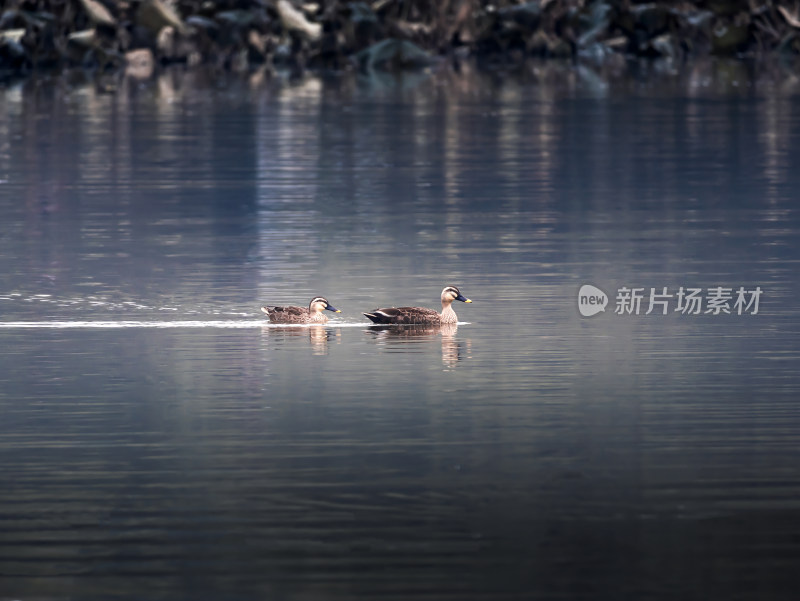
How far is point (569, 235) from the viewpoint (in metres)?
17.3

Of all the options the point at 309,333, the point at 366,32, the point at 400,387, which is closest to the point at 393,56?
the point at 366,32

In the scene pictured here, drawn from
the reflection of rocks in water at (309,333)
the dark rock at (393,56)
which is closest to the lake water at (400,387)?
the reflection of rocks in water at (309,333)

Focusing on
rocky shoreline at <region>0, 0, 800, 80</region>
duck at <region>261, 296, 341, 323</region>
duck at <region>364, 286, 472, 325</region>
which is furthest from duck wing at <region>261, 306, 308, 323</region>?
rocky shoreline at <region>0, 0, 800, 80</region>

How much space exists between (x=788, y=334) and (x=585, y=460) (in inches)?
140

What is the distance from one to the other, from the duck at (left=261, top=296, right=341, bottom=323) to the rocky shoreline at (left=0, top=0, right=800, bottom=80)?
127ft

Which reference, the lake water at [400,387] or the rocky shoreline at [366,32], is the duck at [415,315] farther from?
the rocky shoreline at [366,32]

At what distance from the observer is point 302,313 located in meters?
12.7

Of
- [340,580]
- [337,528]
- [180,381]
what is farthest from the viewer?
[180,381]

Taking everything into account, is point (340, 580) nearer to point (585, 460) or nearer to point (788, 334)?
point (585, 460)

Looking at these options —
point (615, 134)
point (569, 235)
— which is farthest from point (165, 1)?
point (569, 235)

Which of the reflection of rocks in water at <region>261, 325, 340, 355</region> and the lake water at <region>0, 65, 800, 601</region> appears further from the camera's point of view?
the reflection of rocks in water at <region>261, 325, 340, 355</region>

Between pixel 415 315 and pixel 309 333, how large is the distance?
725mm

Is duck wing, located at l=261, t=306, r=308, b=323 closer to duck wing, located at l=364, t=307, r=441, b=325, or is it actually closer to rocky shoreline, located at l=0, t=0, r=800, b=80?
duck wing, located at l=364, t=307, r=441, b=325

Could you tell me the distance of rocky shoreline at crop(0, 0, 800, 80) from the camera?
51656 mm
